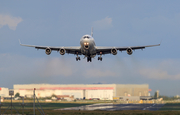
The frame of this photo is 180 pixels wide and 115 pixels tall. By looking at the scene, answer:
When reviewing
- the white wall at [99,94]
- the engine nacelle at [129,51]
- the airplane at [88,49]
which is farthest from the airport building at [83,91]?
the engine nacelle at [129,51]

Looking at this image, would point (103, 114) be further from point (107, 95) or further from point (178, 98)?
point (107, 95)

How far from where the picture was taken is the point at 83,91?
102m

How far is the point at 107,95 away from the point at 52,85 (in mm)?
37232

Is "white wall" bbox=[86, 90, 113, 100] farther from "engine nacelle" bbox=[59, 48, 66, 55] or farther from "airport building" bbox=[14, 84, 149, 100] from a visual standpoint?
"engine nacelle" bbox=[59, 48, 66, 55]

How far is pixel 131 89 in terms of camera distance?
77625mm

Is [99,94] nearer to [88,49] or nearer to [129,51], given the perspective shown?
[129,51]

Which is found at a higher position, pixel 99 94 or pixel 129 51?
pixel 129 51

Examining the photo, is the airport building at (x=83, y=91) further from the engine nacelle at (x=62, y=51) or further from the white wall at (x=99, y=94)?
the engine nacelle at (x=62, y=51)

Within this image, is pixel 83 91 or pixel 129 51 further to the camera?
pixel 83 91

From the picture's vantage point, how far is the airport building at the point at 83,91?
66312 mm

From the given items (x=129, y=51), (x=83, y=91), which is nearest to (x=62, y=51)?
(x=129, y=51)

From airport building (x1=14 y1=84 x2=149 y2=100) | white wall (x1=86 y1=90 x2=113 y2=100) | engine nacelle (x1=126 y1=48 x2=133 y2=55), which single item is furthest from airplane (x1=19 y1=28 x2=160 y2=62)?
white wall (x1=86 y1=90 x2=113 y2=100)

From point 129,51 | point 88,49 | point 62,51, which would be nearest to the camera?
point 88,49

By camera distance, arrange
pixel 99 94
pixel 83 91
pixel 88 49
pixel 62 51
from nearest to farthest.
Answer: pixel 88 49, pixel 62 51, pixel 83 91, pixel 99 94
